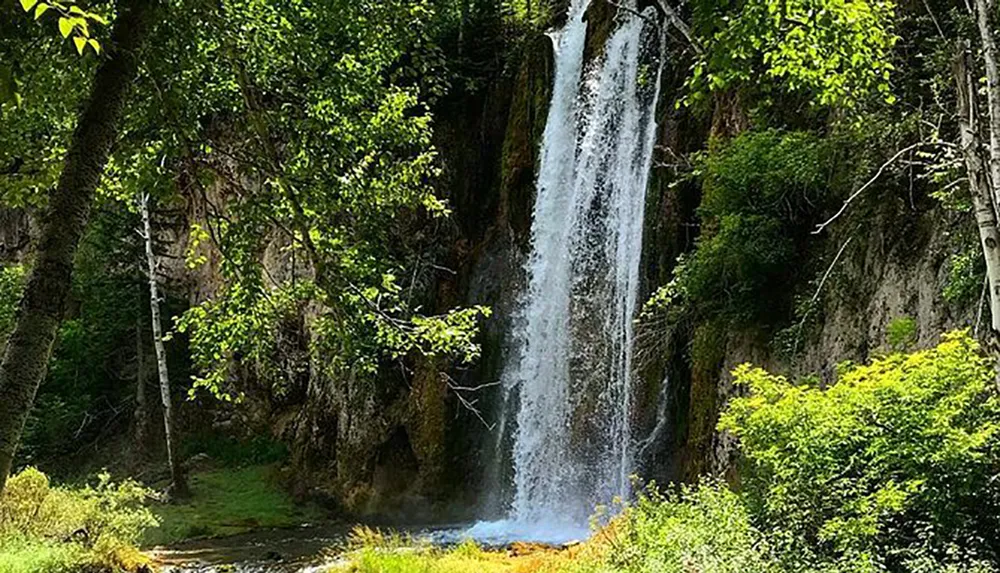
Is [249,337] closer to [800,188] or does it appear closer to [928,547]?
[928,547]

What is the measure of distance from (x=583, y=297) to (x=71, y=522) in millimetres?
9058

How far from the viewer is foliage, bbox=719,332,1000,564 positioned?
5.02 meters

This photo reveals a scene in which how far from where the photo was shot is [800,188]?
362 inches

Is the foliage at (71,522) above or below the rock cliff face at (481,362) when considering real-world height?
below

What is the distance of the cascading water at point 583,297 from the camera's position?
552 inches

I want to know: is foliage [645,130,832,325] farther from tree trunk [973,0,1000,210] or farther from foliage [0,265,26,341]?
foliage [0,265,26,341]

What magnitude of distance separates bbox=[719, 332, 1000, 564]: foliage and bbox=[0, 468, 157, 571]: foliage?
293 inches

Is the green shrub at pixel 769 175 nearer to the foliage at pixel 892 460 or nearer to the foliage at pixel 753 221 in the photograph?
the foliage at pixel 753 221

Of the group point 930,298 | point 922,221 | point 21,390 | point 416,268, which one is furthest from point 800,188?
point 416,268

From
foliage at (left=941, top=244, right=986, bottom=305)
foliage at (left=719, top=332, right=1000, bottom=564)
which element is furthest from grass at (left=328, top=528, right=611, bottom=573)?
foliage at (left=941, top=244, right=986, bottom=305)

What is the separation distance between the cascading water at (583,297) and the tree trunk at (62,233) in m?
10.7

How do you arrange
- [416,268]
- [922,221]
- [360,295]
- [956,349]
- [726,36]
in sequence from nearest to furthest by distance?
1. [726,36]
2. [360,295]
3. [956,349]
4. [922,221]
5. [416,268]

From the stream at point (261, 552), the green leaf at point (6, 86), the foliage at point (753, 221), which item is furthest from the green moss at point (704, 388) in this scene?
the green leaf at point (6, 86)

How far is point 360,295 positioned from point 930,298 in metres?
5.15
